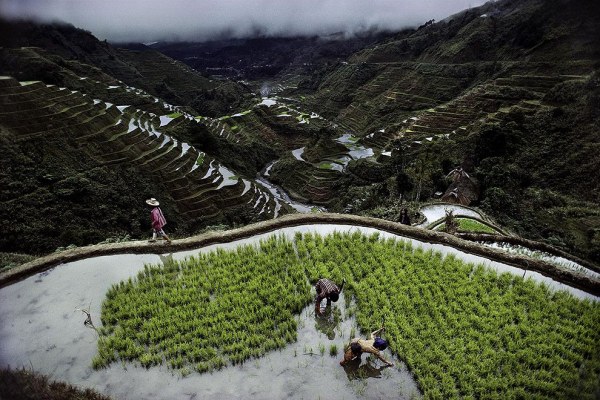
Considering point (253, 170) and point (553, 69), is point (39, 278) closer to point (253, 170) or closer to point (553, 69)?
point (253, 170)

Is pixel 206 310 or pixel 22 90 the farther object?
pixel 22 90

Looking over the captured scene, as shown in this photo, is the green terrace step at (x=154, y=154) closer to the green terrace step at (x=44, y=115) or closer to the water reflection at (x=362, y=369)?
the green terrace step at (x=44, y=115)

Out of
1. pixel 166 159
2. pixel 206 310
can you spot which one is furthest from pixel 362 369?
pixel 166 159

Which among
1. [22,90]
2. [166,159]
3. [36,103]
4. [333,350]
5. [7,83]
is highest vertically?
[7,83]

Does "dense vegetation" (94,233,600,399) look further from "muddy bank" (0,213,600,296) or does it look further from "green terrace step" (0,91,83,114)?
"green terrace step" (0,91,83,114)

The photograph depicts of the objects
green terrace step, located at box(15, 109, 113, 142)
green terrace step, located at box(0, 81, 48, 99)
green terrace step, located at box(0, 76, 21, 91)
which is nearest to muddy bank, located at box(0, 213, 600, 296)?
green terrace step, located at box(15, 109, 113, 142)

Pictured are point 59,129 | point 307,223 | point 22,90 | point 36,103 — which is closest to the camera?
point 307,223

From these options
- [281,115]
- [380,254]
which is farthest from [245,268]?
[281,115]

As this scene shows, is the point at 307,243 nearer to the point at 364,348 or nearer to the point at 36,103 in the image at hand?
the point at 364,348
